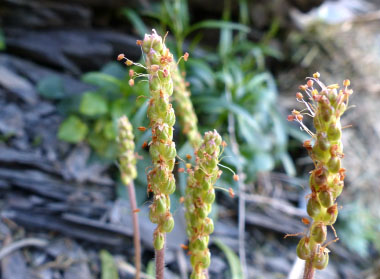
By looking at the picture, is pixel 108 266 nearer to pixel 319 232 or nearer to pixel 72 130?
pixel 72 130

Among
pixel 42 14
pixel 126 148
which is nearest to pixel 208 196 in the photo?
pixel 126 148

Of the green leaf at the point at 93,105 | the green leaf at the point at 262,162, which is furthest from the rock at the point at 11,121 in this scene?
the green leaf at the point at 262,162

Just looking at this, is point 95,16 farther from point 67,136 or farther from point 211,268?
point 211,268

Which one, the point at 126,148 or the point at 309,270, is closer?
the point at 309,270

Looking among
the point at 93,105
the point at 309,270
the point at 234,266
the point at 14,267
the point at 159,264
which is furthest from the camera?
the point at 93,105

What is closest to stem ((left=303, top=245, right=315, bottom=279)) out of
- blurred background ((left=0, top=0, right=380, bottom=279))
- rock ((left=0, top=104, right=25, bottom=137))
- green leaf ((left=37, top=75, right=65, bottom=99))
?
blurred background ((left=0, top=0, right=380, bottom=279))

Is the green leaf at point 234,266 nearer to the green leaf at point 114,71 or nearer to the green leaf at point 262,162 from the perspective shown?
the green leaf at point 262,162
